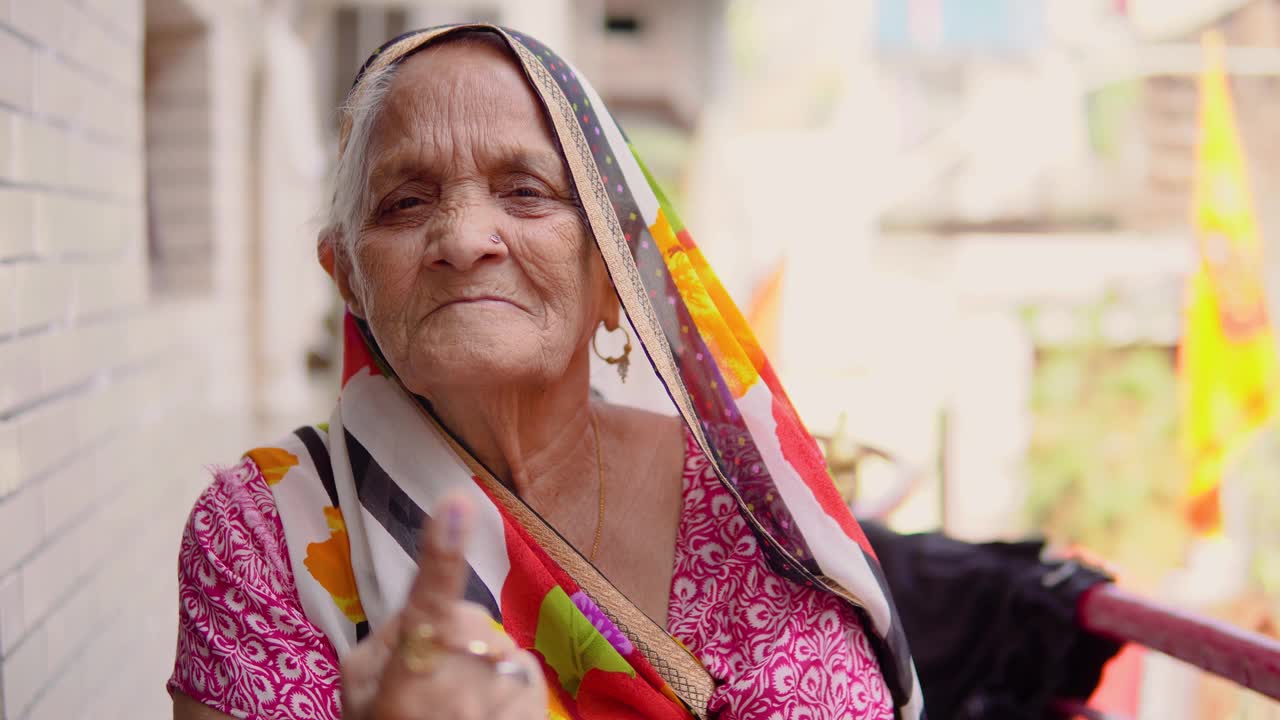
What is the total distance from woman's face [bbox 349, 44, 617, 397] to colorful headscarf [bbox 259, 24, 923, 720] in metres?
0.05

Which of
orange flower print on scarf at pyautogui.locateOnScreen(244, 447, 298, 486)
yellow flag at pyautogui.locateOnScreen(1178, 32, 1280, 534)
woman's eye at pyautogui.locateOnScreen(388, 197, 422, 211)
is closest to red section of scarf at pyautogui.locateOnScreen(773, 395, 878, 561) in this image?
woman's eye at pyautogui.locateOnScreen(388, 197, 422, 211)

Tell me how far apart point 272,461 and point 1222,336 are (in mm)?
8218

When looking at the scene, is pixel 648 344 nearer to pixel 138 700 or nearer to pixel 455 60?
pixel 455 60

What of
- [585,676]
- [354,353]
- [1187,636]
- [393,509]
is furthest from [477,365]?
[1187,636]

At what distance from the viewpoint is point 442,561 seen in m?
0.81

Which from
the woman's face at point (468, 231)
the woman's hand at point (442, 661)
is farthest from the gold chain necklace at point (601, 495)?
the woman's hand at point (442, 661)

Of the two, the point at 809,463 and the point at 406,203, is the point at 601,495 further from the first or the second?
the point at 406,203

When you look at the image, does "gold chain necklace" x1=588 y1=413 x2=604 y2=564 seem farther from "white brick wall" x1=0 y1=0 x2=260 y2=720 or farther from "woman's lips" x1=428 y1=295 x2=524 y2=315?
"white brick wall" x1=0 y1=0 x2=260 y2=720

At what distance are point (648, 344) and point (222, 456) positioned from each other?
3.20 meters

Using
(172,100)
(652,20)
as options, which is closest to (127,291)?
(172,100)

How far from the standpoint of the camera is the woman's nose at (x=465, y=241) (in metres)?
1.39

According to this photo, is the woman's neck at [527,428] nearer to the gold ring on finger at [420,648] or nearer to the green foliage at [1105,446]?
the gold ring on finger at [420,648]

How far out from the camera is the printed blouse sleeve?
128cm

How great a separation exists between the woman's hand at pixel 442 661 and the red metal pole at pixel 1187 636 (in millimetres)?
1220
